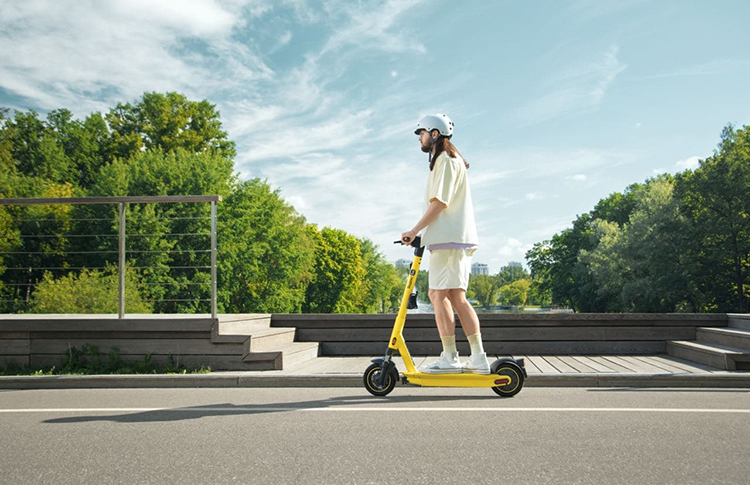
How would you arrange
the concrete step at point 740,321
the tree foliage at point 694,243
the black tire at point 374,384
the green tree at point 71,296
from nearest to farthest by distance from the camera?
1. the black tire at point 374,384
2. the concrete step at point 740,321
3. the green tree at point 71,296
4. the tree foliage at point 694,243

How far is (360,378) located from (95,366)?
3.22m

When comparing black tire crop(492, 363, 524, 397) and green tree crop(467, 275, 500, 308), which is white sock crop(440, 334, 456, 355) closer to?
black tire crop(492, 363, 524, 397)

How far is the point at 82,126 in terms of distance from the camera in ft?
155

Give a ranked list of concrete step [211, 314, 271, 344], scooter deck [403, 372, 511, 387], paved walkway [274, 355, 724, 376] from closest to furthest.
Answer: scooter deck [403, 372, 511, 387]
paved walkway [274, 355, 724, 376]
concrete step [211, 314, 271, 344]

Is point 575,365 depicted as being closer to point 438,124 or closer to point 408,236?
point 408,236

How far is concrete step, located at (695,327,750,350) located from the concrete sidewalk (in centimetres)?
62

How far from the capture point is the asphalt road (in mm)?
3322

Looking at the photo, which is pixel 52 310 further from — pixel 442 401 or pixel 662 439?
pixel 662 439

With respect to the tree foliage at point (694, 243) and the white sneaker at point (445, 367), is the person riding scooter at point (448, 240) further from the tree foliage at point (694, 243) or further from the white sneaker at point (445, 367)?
the tree foliage at point (694, 243)

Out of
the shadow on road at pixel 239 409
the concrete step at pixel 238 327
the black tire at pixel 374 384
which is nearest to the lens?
the shadow on road at pixel 239 409

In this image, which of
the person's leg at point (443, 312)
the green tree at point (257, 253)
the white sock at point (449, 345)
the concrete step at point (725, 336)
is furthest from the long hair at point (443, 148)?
the green tree at point (257, 253)

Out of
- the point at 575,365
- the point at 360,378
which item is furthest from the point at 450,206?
the point at 575,365

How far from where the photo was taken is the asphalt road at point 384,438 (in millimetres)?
3322

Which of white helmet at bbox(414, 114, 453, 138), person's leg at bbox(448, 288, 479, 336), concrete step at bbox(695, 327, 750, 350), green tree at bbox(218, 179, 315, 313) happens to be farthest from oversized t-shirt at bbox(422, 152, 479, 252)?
green tree at bbox(218, 179, 315, 313)
